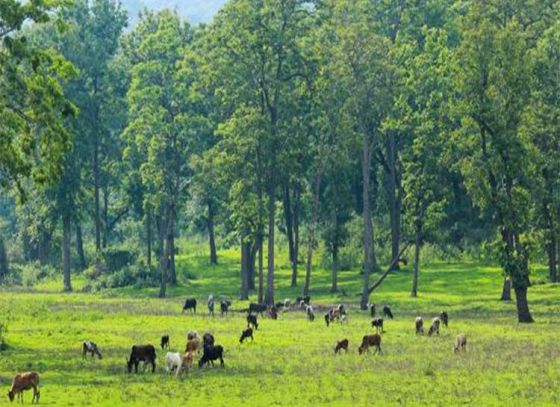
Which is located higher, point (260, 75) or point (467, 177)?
point (260, 75)

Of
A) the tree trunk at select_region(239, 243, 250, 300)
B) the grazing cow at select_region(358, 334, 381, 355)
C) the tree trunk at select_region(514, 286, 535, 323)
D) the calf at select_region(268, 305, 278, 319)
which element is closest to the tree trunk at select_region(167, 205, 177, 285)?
the tree trunk at select_region(239, 243, 250, 300)

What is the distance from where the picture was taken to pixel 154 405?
3534 centimetres

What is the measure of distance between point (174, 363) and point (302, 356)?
7375 mm

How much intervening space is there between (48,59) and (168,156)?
5637 cm

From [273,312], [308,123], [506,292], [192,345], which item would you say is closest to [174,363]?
[192,345]

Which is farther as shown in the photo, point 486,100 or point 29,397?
point 486,100

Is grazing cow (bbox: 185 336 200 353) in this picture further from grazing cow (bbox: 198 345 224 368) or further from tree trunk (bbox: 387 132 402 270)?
tree trunk (bbox: 387 132 402 270)

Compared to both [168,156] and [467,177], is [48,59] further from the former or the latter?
[168,156]

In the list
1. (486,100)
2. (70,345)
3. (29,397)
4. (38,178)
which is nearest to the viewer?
(29,397)

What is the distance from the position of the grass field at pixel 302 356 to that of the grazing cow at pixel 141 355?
0.67 m

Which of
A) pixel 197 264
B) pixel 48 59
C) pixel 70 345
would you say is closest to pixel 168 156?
pixel 197 264

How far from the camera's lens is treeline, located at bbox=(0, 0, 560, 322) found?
2793 inches

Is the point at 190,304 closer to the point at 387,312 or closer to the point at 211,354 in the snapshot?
the point at 387,312

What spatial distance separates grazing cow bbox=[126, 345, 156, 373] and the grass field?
67 cm
